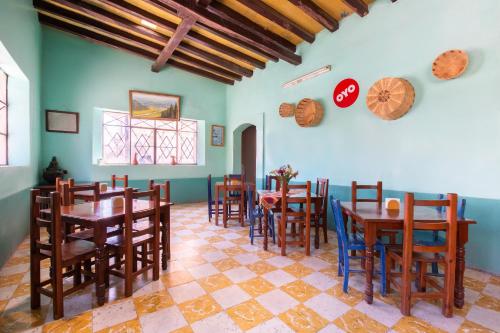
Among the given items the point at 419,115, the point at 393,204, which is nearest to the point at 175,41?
the point at 419,115

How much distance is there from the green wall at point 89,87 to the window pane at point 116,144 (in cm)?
26

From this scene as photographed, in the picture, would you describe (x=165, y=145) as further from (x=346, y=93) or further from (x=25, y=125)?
(x=346, y=93)

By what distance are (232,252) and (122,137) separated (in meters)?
4.29

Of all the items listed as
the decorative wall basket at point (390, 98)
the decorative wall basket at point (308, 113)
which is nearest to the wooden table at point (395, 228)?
the decorative wall basket at point (390, 98)

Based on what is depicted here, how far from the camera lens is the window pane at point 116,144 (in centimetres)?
553

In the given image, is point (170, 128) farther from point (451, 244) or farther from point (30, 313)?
point (451, 244)

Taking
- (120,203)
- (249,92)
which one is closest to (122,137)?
(249,92)

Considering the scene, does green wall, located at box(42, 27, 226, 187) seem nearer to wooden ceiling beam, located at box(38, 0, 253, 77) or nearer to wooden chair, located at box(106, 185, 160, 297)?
wooden ceiling beam, located at box(38, 0, 253, 77)

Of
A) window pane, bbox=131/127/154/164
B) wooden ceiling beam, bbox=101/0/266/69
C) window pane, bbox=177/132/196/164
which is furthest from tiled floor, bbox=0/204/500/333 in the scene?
window pane, bbox=177/132/196/164

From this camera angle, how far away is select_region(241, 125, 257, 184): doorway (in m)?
6.94

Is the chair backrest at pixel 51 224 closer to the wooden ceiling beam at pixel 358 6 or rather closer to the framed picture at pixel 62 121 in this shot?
the framed picture at pixel 62 121

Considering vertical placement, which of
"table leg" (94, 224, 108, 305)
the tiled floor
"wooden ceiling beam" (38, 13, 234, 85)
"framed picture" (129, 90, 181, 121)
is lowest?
the tiled floor

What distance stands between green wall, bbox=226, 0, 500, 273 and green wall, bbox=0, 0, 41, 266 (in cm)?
439

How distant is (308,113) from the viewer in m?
4.42
